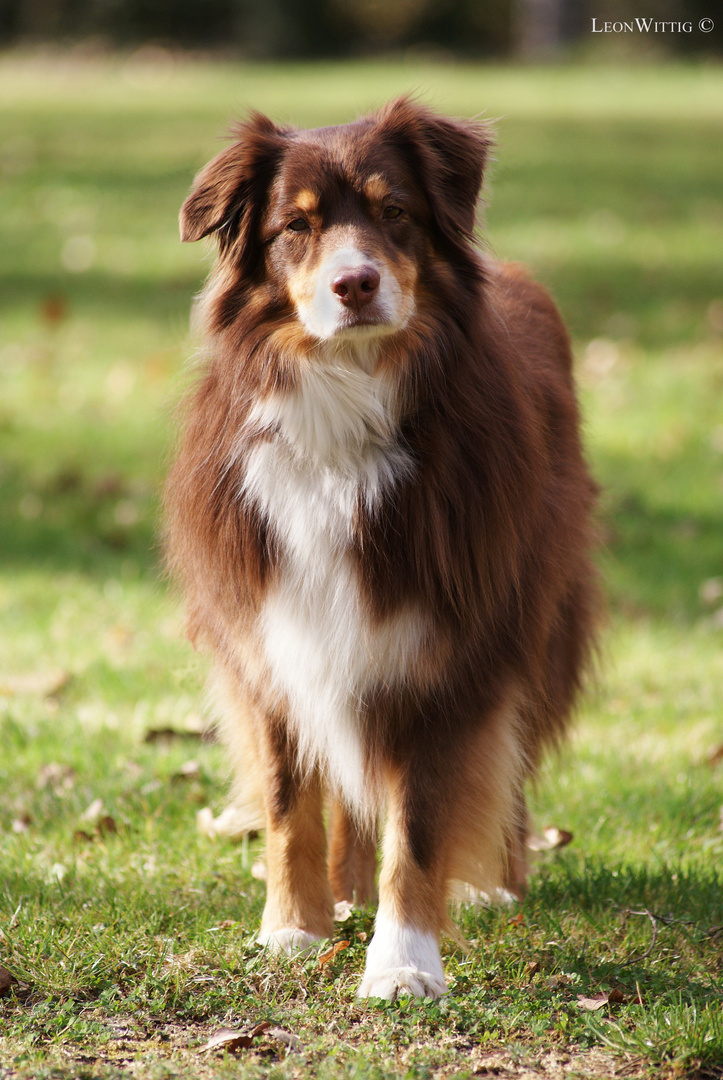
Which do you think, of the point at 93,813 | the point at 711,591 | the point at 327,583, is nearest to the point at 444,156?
the point at 327,583

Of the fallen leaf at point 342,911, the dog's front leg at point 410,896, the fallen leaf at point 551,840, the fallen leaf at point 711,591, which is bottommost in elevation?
the fallen leaf at point 551,840

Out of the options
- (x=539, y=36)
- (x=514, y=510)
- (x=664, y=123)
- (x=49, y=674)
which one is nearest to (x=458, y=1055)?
(x=514, y=510)

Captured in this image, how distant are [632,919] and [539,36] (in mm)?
24448

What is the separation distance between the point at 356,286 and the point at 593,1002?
→ 6.11ft

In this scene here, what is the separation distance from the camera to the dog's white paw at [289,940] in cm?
316

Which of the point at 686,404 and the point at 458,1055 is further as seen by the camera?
the point at 686,404

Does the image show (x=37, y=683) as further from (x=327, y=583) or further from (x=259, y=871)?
(x=327, y=583)

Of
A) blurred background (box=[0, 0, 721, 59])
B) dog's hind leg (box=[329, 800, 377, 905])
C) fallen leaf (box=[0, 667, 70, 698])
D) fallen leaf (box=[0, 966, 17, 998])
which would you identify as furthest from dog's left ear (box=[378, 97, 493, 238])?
blurred background (box=[0, 0, 721, 59])

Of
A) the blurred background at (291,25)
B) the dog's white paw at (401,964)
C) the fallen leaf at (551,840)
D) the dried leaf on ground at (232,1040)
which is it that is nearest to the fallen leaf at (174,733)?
the fallen leaf at (551,840)

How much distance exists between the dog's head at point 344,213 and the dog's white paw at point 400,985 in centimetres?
158

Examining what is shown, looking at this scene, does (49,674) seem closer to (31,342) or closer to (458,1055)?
(458,1055)

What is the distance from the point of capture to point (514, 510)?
307cm

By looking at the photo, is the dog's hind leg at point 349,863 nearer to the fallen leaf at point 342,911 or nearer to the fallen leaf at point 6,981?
the fallen leaf at point 342,911

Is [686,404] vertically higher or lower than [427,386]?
lower
